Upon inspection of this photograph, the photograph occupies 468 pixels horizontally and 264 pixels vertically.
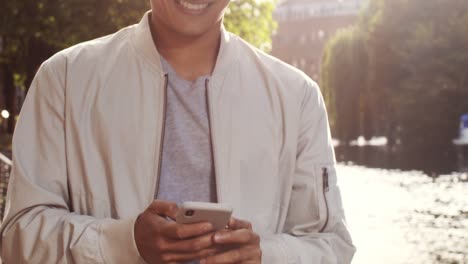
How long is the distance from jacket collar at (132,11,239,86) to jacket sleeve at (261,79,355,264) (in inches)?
8.3

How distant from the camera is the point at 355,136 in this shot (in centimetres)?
5597

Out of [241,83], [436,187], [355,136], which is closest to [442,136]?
[355,136]

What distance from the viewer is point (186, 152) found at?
2150mm

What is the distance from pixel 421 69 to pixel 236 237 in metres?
43.1

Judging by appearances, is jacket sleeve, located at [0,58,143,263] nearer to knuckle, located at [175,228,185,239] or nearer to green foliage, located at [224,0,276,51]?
knuckle, located at [175,228,185,239]

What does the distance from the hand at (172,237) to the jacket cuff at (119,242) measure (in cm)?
9

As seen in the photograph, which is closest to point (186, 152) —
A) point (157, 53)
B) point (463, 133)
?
point (157, 53)

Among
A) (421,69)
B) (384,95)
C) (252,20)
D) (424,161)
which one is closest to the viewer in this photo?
(252,20)

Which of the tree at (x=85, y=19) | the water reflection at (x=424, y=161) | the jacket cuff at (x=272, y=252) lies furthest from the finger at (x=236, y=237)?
the water reflection at (x=424, y=161)

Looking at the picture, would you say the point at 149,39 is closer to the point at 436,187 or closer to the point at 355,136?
the point at 436,187

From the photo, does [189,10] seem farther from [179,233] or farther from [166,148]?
[179,233]

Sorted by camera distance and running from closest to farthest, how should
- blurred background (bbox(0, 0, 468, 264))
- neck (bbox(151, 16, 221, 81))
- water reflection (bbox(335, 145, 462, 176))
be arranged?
neck (bbox(151, 16, 221, 81)) → blurred background (bbox(0, 0, 468, 264)) → water reflection (bbox(335, 145, 462, 176))

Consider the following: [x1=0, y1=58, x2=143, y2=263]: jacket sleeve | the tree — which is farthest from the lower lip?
the tree

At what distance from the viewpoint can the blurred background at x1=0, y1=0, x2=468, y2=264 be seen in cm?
1514
